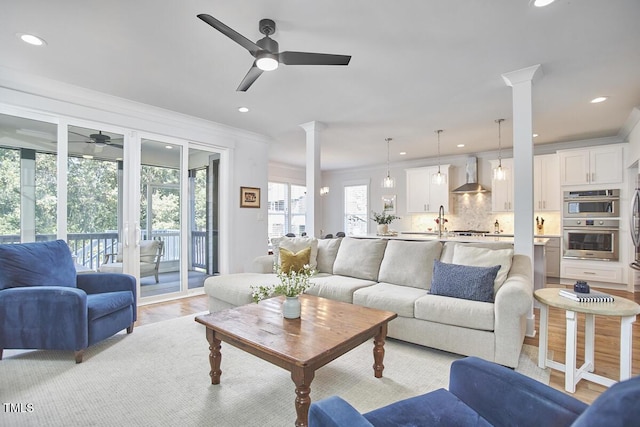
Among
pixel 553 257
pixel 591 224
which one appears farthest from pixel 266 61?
pixel 553 257

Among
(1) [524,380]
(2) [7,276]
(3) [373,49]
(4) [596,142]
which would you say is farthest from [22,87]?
(4) [596,142]

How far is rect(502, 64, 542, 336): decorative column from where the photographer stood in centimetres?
306

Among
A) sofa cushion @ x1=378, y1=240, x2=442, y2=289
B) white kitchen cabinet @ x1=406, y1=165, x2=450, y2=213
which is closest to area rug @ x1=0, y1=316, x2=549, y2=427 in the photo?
sofa cushion @ x1=378, y1=240, x2=442, y2=289

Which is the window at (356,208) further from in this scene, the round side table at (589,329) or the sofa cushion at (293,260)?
the round side table at (589,329)

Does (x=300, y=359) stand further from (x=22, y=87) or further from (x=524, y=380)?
(x=22, y=87)

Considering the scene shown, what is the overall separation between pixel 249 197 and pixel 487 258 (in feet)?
12.8

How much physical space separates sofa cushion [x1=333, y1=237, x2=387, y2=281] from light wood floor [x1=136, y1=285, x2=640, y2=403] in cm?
165

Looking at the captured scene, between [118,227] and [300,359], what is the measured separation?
11.7 ft

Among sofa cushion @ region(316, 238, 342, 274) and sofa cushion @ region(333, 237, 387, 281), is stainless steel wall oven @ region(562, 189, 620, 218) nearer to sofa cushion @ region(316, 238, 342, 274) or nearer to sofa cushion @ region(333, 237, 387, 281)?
sofa cushion @ region(333, 237, 387, 281)

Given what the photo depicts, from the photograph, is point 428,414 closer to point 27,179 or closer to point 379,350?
point 379,350

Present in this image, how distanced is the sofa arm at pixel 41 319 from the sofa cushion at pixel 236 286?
4.11ft

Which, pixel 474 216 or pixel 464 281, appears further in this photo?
pixel 474 216

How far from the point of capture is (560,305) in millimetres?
2117

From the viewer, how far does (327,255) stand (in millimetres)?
4129
